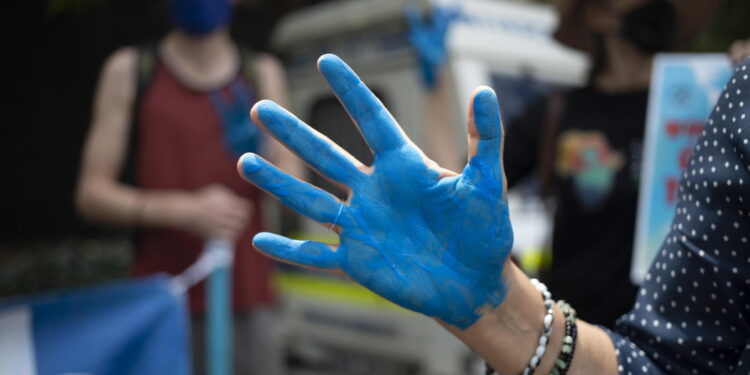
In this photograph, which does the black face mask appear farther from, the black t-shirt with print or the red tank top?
the red tank top

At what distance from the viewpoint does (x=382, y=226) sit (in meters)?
1.15

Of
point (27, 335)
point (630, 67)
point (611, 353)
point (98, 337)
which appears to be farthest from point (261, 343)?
point (611, 353)

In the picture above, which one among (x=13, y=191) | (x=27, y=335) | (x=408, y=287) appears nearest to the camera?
(x=408, y=287)

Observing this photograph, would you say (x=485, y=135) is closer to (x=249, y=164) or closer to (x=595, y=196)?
(x=249, y=164)

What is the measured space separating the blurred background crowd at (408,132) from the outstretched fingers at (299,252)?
3.36 feet

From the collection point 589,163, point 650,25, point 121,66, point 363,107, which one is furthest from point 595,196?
point 121,66

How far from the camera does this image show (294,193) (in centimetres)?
116

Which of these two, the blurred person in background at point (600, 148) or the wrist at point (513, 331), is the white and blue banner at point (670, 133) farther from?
the wrist at point (513, 331)

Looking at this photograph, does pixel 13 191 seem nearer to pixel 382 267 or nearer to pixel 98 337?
pixel 98 337

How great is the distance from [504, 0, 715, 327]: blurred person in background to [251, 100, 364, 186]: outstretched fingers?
4.32ft

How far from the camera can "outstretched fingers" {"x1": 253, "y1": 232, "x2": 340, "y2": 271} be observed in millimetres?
1155

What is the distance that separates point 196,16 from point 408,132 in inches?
54.8

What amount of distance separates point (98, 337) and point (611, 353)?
1318 millimetres

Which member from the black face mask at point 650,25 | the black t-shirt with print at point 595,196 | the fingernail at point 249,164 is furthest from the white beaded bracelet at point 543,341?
the black face mask at point 650,25
